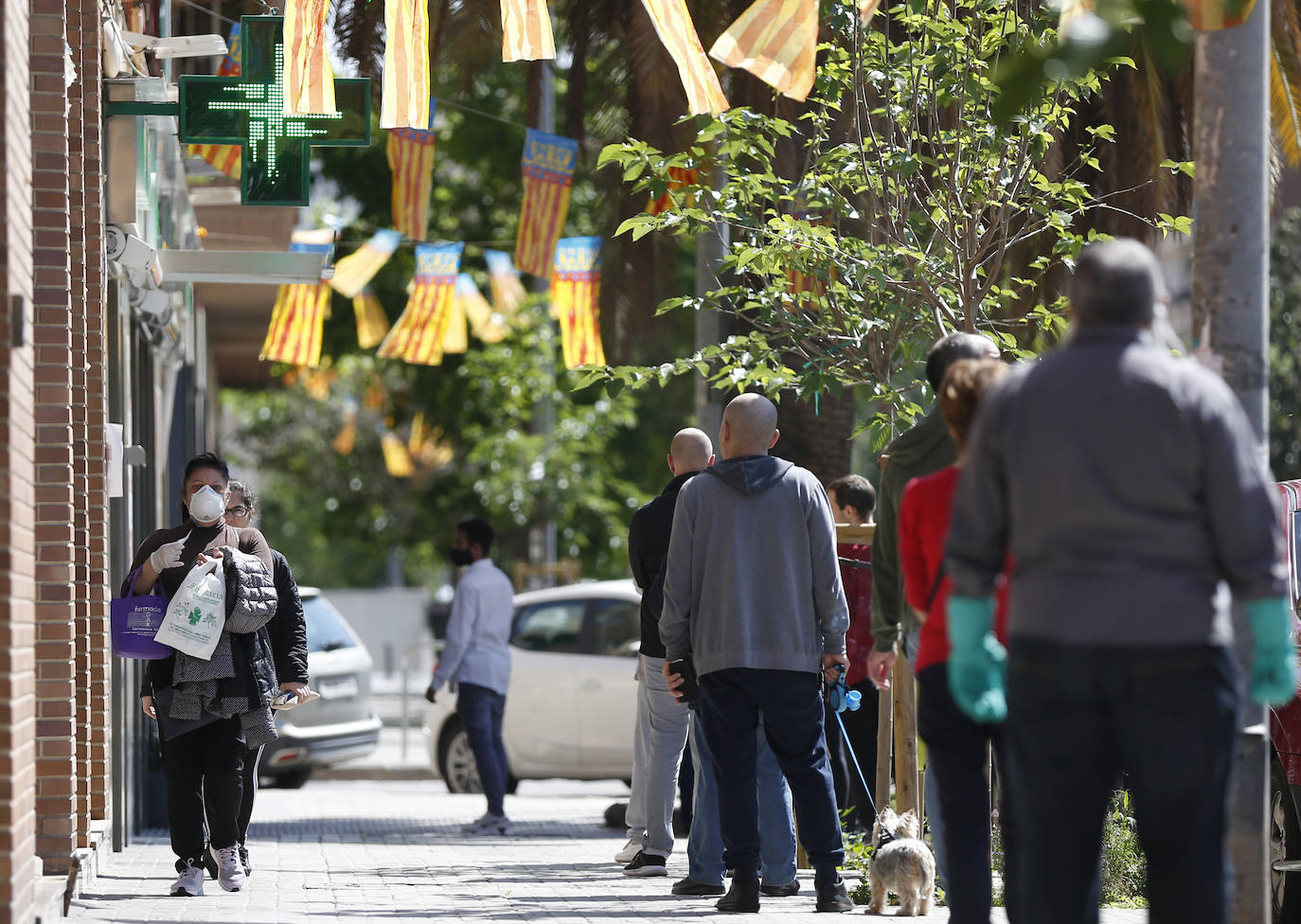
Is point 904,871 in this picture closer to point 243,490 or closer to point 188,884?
point 188,884

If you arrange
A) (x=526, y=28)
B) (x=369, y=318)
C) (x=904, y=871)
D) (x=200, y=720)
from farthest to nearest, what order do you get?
(x=369, y=318), (x=526, y=28), (x=200, y=720), (x=904, y=871)

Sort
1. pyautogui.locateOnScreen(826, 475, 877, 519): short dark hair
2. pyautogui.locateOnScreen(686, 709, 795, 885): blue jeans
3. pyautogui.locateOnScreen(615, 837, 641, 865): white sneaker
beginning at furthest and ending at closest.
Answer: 1. pyautogui.locateOnScreen(826, 475, 877, 519): short dark hair
2. pyautogui.locateOnScreen(615, 837, 641, 865): white sneaker
3. pyautogui.locateOnScreen(686, 709, 795, 885): blue jeans

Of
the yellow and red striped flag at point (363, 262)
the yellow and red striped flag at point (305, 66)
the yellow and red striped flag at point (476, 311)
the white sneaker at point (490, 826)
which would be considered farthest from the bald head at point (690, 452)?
the yellow and red striped flag at point (476, 311)

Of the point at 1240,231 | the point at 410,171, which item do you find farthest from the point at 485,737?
the point at 1240,231

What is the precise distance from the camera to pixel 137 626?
325 inches

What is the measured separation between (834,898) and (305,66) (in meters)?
5.03

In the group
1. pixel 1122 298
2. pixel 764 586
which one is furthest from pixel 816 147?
pixel 1122 298

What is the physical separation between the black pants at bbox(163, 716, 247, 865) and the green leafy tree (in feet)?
7.78

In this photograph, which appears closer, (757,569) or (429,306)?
(757,569)

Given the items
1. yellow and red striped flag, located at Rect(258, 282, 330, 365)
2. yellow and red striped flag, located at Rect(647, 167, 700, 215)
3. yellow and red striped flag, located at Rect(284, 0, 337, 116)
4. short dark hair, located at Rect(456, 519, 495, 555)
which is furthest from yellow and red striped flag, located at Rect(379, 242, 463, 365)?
yellow and red striped flag, located at Rect(284, 0, 337, 116)

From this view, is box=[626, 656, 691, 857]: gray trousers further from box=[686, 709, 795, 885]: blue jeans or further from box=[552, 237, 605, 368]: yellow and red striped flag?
box=[552, 237, 605, 368]: yellow and red striped flag

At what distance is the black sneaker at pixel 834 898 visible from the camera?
7.64 meters

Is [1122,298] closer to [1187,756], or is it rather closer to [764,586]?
[1187,756]

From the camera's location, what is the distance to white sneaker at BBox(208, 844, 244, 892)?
854cm
